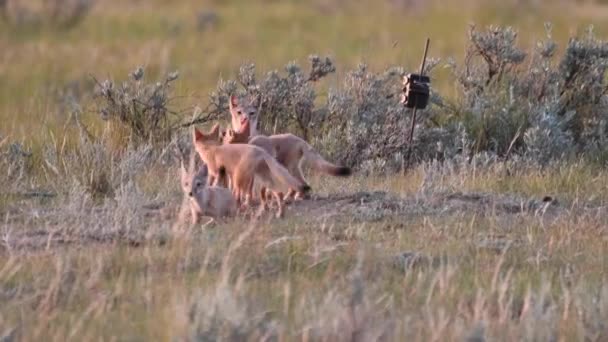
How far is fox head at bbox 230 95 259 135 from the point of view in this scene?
11180 millimetres

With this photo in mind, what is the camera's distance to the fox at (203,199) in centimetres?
940

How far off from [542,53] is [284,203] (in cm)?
421

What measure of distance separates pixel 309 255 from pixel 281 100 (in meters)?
4.57

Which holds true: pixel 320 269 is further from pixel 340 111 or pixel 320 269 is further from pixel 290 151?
pixel 340 111

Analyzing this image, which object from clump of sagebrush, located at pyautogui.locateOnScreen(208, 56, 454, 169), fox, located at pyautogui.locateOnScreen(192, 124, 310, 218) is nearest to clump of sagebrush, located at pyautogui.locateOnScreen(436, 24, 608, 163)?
clump of sagebrush, located at pyautogui.locateOnScreen(208, 56, 454, 169)

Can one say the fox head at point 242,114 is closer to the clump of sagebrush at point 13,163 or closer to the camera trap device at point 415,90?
the camera trap device at point 415,90

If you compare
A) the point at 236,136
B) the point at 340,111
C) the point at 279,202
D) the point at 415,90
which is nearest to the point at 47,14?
the point at 340,111

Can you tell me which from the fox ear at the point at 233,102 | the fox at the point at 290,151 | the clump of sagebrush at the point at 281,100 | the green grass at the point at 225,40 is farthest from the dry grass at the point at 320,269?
the green grass at the point at 225,40

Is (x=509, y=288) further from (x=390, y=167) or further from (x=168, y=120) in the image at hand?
(x=168, y=120)

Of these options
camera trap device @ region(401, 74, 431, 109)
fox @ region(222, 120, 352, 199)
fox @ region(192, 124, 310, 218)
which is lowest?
fox @ region(192, 124, 310, 218)

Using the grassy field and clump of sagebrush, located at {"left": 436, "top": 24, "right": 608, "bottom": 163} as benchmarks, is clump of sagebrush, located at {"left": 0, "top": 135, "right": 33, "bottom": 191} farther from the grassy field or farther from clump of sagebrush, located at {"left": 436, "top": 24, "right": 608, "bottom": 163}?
clump of sagebrush, located at {"left": 436, "top": 24, "right": 608, "bottom": 163}

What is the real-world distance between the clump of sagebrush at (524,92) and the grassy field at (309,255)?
3.35ft

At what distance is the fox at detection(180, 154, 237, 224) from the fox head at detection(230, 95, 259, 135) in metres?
1.52

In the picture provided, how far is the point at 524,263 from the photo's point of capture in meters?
8.30
